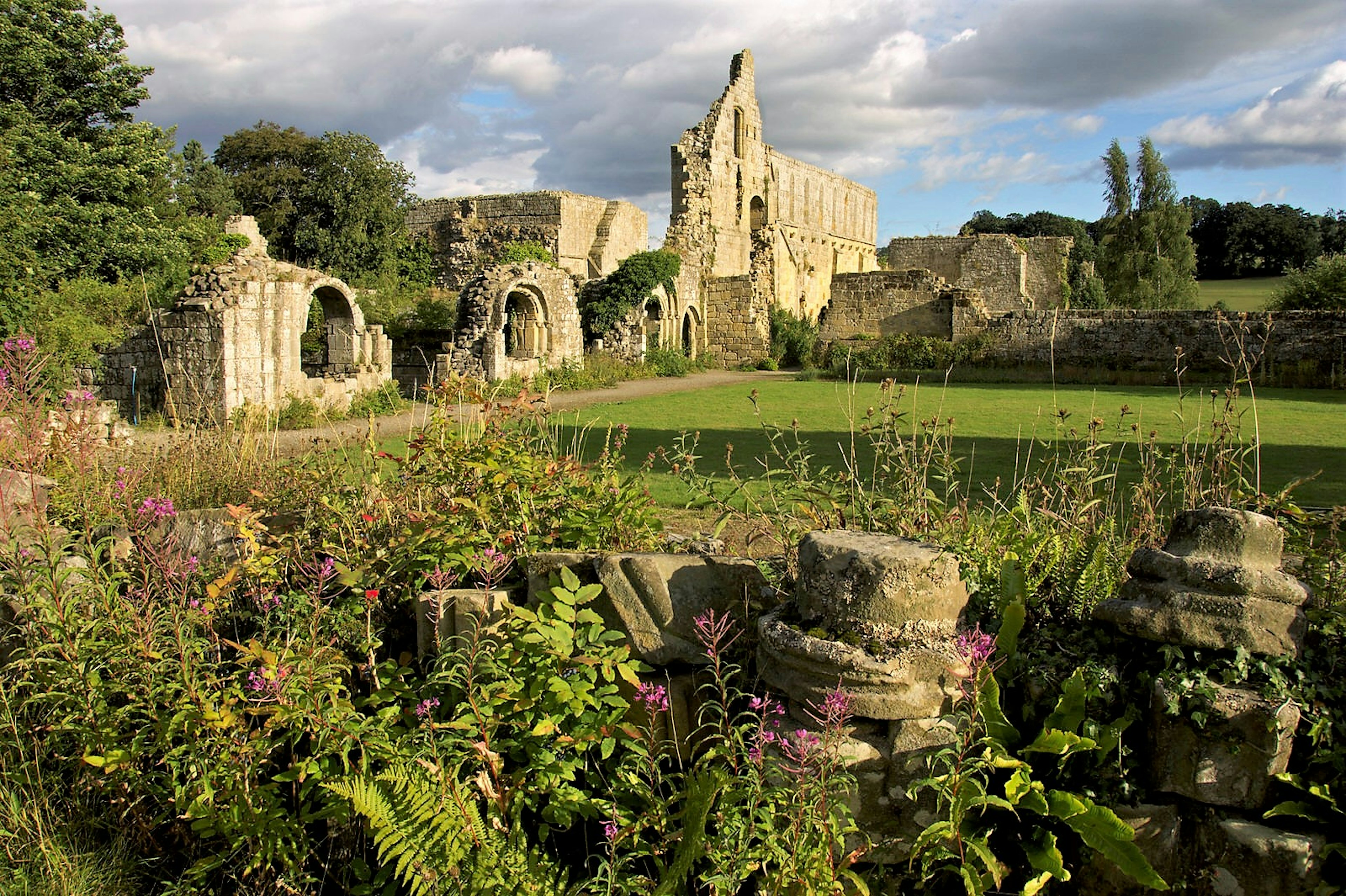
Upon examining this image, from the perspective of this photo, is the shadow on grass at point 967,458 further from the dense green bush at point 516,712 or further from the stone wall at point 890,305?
the stone wall at point 890,305

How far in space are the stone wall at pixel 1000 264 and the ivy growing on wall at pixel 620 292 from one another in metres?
16.6

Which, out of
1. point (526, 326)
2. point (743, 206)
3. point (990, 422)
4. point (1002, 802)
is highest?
point (743, 206)

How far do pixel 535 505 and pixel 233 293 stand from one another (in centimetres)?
1122

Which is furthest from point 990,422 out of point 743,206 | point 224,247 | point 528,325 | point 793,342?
point 224,247

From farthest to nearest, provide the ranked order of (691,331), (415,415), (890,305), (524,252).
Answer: (524,252), (890,305), (691,331), (415,415)

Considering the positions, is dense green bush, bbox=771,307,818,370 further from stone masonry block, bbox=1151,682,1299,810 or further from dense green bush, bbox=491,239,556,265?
stone masonry block, bbox=1151,682,1299,810

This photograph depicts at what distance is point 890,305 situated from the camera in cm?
2788

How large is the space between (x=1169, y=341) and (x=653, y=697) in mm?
23654

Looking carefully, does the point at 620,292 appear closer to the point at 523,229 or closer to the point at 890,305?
the point at 890,305

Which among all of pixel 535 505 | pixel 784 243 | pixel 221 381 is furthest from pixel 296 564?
pixel 784 243

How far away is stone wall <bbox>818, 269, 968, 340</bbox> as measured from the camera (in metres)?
26.9

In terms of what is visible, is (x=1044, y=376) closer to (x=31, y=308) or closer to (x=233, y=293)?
(x=233, y=293)

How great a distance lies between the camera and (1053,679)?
2746mm

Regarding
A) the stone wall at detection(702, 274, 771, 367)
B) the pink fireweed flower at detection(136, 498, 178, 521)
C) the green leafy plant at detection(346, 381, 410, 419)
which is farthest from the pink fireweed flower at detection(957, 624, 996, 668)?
the stone wall at detection(702, 274, 771, 367)
